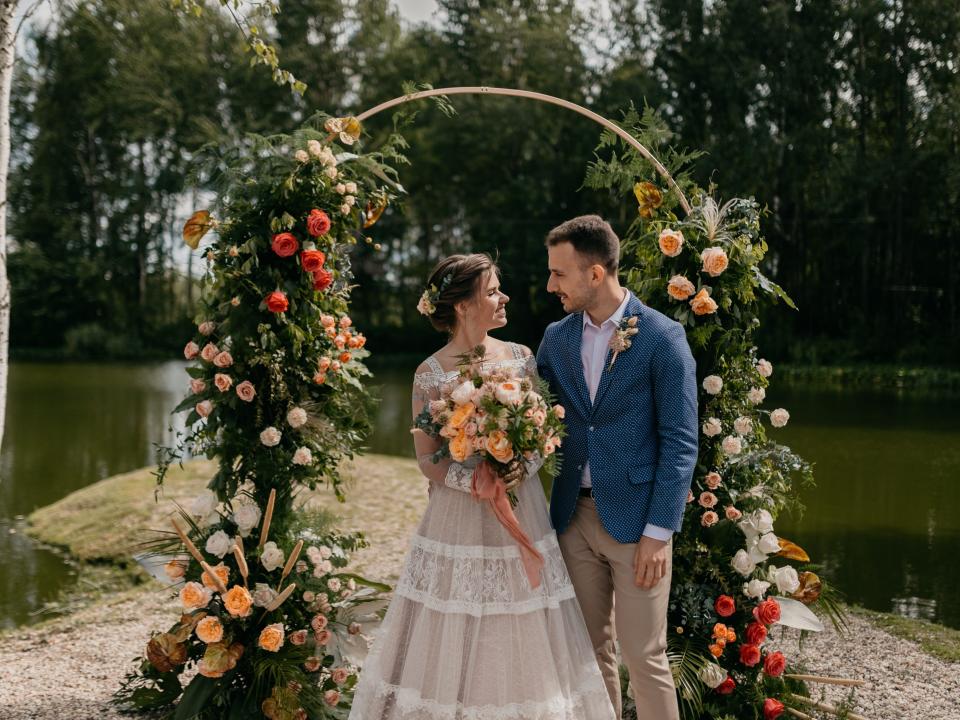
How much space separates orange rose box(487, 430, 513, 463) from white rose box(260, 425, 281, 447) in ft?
3.87

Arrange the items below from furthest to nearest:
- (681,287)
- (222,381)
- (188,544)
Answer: (681,287), (222,381), (188,544)

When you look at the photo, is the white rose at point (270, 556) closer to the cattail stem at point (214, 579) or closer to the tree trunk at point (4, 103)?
the cattail stem at point (214, 579)

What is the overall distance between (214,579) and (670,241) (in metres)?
2.44

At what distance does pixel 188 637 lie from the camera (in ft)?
12.7

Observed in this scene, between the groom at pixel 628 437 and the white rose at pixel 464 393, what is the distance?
1.51 ft

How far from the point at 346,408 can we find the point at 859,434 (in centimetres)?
1131

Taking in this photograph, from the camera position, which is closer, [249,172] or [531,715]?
[531,715]

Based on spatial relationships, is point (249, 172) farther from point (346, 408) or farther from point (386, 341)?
point (386, 341)

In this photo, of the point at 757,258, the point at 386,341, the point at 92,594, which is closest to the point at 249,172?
the point at 757,258

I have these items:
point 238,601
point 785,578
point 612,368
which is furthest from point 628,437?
point 238,601

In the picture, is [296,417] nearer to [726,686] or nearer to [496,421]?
[496,421]

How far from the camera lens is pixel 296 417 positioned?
3896mm

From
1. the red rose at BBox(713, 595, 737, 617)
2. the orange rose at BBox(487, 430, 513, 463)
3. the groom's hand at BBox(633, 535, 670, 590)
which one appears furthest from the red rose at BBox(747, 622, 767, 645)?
the orange rose at BBox(487, 430, 513, 463)

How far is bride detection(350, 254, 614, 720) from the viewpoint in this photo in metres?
3.27
